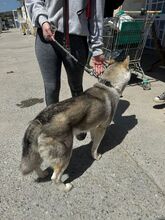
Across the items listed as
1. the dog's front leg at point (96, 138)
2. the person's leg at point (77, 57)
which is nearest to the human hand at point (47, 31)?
the person's leg at point (77, 57)

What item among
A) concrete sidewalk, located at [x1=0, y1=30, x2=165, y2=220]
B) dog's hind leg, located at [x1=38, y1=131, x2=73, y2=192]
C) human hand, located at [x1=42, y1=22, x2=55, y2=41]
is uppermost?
human hand, located at [x1=42, y1=22, x2=55, y2=41]

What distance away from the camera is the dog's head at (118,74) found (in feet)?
10.7

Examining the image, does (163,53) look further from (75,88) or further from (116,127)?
(75,88)

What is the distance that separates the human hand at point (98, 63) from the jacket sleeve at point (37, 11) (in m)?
0.81

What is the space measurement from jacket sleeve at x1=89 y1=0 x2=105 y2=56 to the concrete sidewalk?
1438 mm

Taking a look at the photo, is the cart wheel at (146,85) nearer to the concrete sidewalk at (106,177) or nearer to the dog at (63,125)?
the concrete sidewalk at (106,177)

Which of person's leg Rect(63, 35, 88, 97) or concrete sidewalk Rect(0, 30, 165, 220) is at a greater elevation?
person's leg Rect(63, 35, 88, 97)

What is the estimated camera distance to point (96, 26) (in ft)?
Result: 9.73

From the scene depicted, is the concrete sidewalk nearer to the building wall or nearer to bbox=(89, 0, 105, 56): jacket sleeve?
bbox=(89, 0, 105, 56): jacket sleeve

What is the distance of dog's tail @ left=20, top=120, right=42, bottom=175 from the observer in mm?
2518

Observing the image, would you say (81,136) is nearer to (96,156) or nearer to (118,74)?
(96,156)

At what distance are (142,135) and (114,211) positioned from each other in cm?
159


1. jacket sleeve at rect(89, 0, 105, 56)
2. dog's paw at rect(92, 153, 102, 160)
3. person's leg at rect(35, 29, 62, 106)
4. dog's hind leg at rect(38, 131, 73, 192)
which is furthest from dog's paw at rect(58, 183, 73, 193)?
jacket sleeve at rect(89, 0, 105, 56)

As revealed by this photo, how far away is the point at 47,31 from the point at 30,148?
1.21m
